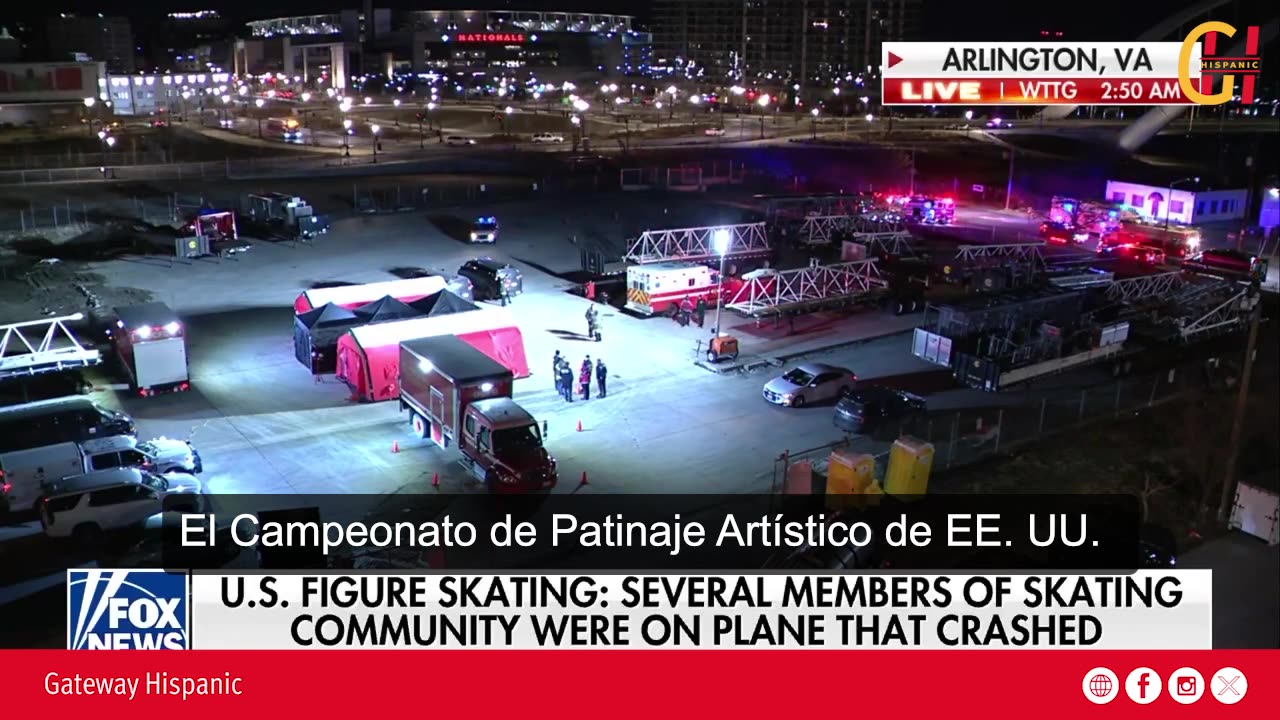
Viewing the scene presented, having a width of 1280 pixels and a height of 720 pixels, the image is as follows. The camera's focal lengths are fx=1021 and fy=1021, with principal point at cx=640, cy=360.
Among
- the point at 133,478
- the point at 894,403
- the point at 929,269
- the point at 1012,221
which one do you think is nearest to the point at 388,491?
the point at 133,478

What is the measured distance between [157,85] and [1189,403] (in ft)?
372

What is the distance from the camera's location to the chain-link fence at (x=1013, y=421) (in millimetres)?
21016

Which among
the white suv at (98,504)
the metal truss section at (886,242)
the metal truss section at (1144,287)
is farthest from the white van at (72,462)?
the metal truss section at (886,242)

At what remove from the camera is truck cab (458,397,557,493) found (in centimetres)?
1920

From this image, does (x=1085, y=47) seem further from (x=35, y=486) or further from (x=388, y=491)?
(x=35, y=486)

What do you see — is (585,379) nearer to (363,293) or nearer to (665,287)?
(363,293)

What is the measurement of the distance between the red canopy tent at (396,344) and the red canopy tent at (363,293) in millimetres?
3562

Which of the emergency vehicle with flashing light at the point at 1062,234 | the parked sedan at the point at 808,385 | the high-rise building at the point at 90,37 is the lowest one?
the parked sedan at the point at 808,385

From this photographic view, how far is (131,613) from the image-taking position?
12.4 meters

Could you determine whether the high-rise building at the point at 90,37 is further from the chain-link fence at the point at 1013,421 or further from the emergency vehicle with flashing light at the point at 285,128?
the chain-link fence at the point at 1013,421

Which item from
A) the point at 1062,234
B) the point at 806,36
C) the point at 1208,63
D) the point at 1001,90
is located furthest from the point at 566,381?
the point at 806,36

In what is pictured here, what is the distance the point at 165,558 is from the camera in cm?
1577

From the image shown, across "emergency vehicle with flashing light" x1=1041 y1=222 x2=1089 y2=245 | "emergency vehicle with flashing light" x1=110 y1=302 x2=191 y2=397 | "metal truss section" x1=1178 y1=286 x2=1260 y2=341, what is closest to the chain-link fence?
"metal truss section" x1=1178 y1=286 x2=1260 y2=341

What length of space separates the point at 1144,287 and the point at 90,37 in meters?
187
